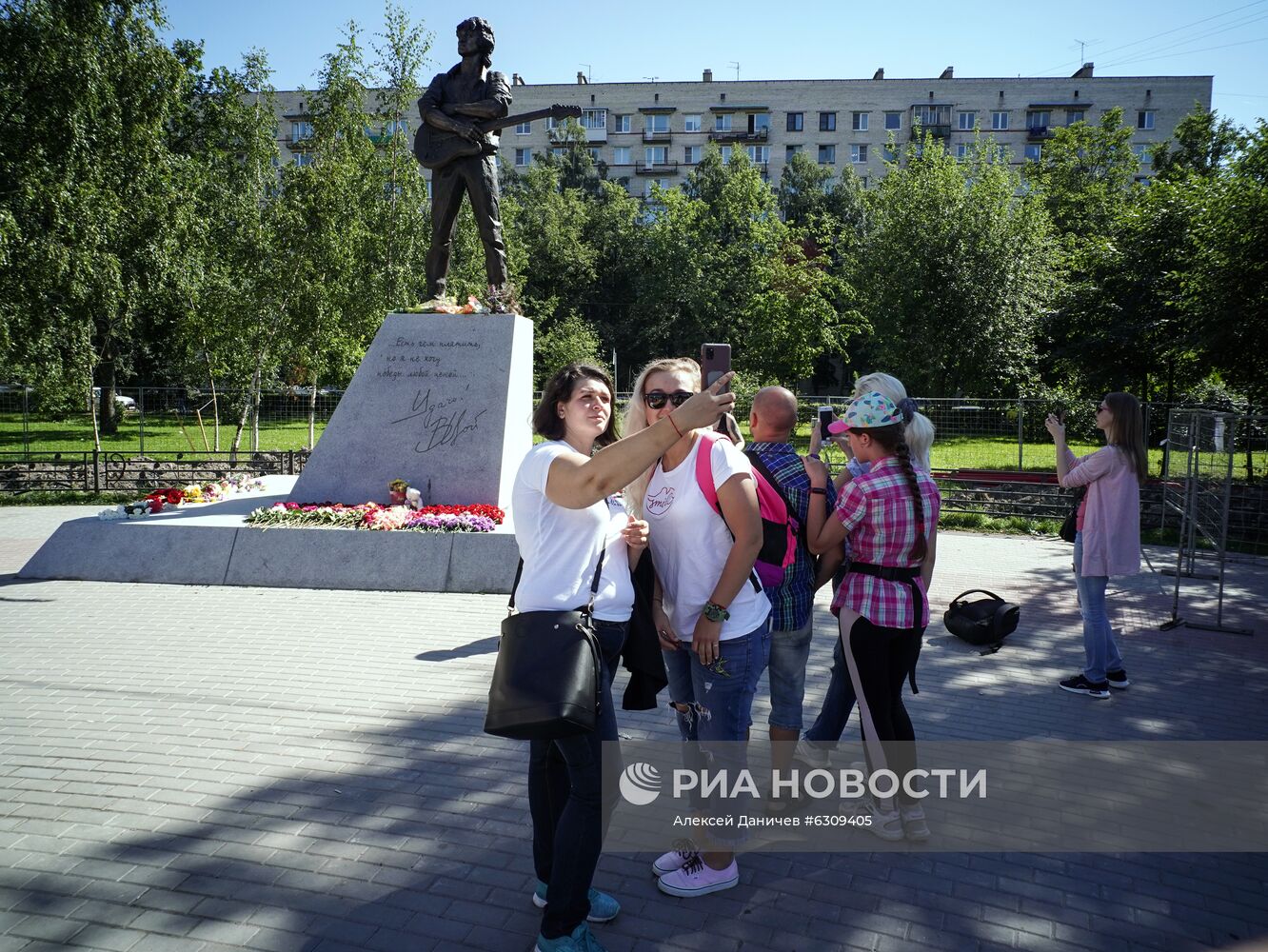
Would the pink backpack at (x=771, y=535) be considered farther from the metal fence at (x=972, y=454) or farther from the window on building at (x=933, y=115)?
the window on building at (x=933, y=115)

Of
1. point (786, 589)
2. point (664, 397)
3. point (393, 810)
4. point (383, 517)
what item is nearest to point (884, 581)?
point (786, 589)

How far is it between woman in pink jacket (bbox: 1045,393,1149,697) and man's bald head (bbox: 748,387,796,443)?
8.17 feet

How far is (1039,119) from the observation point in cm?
5475

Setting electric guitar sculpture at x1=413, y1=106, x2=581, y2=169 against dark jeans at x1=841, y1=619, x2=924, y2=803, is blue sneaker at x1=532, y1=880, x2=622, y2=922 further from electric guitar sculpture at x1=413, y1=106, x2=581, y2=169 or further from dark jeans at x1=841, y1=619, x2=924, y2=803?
electric guitar sculpture at x1=413, y1=106, x2=581, y2=169

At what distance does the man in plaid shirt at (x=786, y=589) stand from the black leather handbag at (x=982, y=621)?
10.8 ft

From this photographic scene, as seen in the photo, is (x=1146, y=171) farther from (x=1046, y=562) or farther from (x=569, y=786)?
(x=569, y=786)

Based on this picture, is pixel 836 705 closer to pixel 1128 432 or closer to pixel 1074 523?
pixel 1074 523

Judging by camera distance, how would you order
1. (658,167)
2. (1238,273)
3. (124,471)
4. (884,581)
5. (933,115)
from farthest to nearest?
(658,167) → (933,115) → (124,471) → (1238,273) → (884,581)

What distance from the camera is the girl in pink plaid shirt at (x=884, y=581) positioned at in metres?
3.46

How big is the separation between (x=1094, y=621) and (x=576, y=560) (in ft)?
13.5

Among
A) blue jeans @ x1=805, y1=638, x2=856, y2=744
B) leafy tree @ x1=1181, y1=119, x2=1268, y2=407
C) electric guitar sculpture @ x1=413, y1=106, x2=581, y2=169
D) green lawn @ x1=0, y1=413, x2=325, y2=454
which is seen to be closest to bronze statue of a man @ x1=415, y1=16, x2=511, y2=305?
electric guitar sculpture @ x1=413, y1=106, x2=581, y2=169

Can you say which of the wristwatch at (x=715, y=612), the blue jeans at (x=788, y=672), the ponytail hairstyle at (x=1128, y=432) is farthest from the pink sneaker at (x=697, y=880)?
the ponytail hairstyle at (x=1128, y=432)

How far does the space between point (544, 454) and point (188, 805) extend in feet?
8.35

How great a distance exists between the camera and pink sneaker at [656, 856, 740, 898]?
3.14 meters
